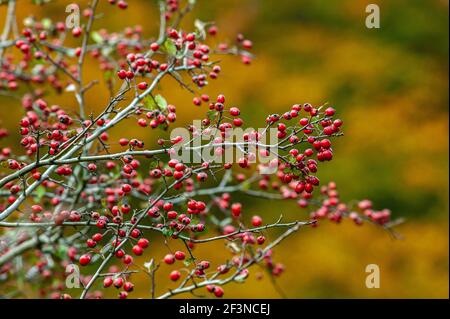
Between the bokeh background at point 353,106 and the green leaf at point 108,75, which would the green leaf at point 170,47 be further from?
the bokeh background at point 353,106

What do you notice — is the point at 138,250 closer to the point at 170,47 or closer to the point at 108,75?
the point at 170,47

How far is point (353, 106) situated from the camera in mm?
6930

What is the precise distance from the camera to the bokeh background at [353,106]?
611 cm

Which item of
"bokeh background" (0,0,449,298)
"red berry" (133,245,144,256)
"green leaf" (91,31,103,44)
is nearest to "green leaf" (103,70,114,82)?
"green leaf" (91,31,103,44)

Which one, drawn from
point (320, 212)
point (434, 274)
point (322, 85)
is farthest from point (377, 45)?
point (320, 212)

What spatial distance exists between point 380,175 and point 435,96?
1.20 m

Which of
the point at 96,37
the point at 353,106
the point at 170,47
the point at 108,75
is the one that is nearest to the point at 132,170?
the point at 170,47

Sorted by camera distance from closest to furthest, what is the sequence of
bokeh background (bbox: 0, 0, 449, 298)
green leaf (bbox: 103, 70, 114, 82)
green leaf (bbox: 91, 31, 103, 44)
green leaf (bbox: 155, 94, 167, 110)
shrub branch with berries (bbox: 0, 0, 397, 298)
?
shrub branch with berries (bbox: 0, 0, 397, 298), green leaf (bbox: 155, 94, 167, 110), green leaf (bbox: 103, 70, 114, 82), green leaf (bbox: 91, 31, 103, 44), bokeh background (bbox: 0, 0, 449, 298)

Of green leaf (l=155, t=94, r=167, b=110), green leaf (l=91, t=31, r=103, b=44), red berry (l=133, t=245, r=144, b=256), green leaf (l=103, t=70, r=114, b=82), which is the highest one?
green leaf (l=91, t=31, r=103, b=44)

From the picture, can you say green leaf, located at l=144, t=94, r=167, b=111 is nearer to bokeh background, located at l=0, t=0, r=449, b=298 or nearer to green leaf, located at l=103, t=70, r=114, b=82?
green leaf, located at l=103, t=70, r=114, b=82

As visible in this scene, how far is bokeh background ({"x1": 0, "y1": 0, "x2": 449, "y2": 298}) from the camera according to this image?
20.0 ft

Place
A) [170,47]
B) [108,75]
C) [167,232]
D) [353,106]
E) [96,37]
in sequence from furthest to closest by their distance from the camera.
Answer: [353,106], [96,37], [108,75], [170,47], [167,232]

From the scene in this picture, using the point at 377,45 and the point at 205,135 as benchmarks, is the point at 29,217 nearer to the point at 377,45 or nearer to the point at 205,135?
the point at 205,135

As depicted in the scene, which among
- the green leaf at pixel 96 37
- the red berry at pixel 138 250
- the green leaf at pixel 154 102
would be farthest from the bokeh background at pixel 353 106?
the red berry at pixel 138 250
